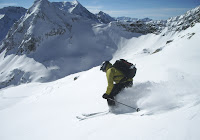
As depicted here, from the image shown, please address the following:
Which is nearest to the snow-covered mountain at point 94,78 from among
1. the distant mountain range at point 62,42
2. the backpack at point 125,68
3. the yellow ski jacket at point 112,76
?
the distant mountain range at point 62,42

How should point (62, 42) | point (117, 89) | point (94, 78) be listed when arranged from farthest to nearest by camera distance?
point (62, 42)
point (94, 78)
point (117, 89)

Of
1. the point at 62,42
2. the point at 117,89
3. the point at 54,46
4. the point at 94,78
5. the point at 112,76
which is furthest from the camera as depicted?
the point at 62,42

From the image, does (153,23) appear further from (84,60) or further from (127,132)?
(127,132)

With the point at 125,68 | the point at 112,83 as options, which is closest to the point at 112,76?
the point at 112,83

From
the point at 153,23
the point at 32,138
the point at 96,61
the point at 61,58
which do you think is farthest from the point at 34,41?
the point at 32,138

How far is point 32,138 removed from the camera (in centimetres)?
578


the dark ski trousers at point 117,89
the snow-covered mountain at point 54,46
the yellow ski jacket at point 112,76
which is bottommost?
the dark ski trousers at point 117,89

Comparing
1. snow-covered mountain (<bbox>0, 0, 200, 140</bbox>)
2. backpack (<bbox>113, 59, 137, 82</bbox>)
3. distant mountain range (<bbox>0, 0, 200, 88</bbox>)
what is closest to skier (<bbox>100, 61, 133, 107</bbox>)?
backpack (<bbox>113, 59, 137, 82</bbox>)

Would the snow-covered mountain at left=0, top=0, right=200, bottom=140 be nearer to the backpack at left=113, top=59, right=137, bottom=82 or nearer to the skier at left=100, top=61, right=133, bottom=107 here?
the skier at left=100, top=61, right=133, bottom=107

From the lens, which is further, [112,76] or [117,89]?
[117,89]

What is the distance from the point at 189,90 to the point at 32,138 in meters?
5.81

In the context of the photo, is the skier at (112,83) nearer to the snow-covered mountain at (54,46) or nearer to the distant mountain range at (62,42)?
the distant mountain range at (62,42)

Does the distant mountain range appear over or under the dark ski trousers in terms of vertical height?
over

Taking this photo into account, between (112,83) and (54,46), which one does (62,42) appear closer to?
(54,46)
